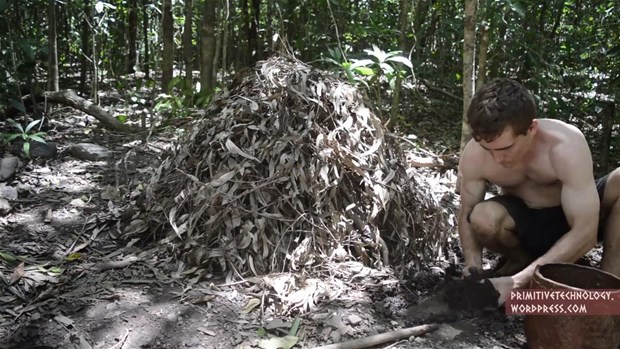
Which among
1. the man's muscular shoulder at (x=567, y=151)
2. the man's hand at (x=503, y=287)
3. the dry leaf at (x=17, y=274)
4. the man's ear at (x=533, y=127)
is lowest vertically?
the dry leaf at (x=17, y=274)

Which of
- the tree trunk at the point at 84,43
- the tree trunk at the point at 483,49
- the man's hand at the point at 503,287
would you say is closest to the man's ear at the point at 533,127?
the man's hand at the point at 503,287

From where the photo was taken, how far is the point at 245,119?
331cm

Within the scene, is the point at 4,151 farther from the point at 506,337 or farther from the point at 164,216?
the point at 506,337

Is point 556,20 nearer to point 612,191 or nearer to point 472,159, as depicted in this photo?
point 612,191

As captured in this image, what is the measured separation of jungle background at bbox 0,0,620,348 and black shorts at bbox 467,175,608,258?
1.62 ft

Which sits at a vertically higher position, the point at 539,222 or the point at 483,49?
the point at 483,49

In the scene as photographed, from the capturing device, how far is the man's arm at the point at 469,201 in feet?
9.14

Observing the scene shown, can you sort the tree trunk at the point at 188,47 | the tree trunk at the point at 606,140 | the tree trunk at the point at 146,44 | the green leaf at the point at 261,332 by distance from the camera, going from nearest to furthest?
the green leaf at the point at 261,332 → the tree trunk at the point at 606,140 → the tree trunk at the point at 188,47 → the tree trunk at the point at 146,44

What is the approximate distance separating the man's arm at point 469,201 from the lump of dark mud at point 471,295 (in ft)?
0.75

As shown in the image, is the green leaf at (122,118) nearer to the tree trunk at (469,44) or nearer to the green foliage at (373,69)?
the green foliage at (373,69)

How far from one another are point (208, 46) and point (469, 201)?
314 centimetres

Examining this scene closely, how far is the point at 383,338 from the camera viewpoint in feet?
7.71

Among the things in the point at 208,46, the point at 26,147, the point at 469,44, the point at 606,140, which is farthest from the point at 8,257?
the point at 606,140

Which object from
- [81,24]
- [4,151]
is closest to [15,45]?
[4,151]
